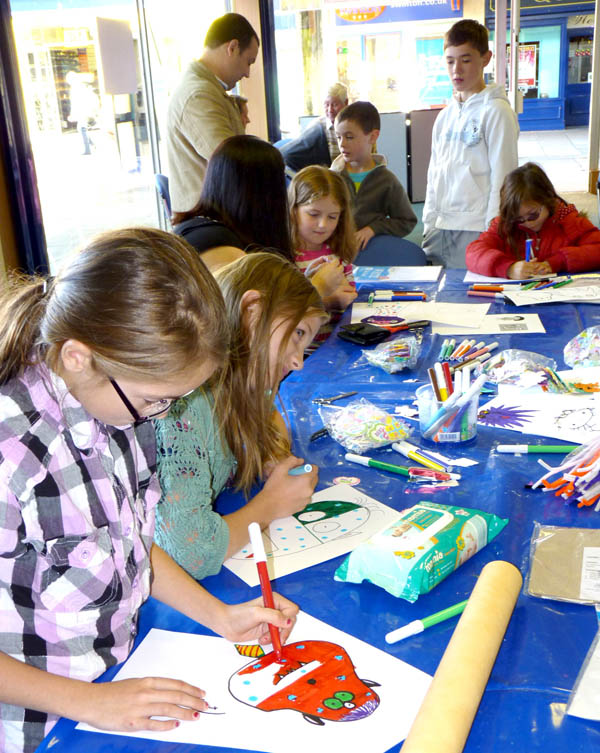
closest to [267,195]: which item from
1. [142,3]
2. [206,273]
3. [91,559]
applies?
[206,273]

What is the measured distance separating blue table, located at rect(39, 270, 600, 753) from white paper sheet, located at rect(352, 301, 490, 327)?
2.14ft

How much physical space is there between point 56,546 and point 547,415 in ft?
3.10

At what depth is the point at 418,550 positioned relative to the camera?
3.01ft

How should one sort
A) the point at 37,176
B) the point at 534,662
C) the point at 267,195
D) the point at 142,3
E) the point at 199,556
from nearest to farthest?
the point at 534,662
the point at 199,556
the point at 267,195
the point at 37,176
the point at 142,3

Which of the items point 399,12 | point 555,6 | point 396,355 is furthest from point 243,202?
point 555,6

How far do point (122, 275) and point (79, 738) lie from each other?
468 mm

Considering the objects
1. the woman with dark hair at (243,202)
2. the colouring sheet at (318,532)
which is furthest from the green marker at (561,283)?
the colouring sheet at (318,532)

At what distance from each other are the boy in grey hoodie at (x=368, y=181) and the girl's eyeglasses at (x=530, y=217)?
2.76 feet

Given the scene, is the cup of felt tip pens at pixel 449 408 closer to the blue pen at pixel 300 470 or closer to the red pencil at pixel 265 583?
the blue pen at pixel 300 470

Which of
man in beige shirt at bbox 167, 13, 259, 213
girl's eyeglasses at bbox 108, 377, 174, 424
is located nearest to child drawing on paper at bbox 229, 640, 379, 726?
girl's eyeglasses at bbox 108, 377, 174, 424

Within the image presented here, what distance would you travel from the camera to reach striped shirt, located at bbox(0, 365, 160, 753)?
80 centimetres

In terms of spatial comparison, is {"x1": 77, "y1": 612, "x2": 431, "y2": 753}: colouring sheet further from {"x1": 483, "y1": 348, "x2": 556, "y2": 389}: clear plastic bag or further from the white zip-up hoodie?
the white zip-up hoodie

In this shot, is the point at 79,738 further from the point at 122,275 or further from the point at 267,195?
the point at 267,195

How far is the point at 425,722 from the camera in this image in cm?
64
